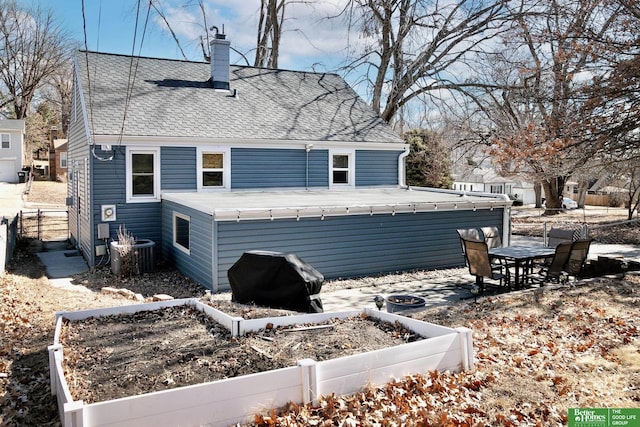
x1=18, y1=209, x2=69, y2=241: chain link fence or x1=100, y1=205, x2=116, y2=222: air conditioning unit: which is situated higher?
x1=100, y1=205, x2=116, y2=222: air conditioning unit

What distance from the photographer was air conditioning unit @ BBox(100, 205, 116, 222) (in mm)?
12891

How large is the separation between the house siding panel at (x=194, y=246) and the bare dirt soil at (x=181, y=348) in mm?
4247

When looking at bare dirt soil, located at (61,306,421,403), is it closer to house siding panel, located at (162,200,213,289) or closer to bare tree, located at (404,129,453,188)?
house siding panel, located at (162,200,213,289)

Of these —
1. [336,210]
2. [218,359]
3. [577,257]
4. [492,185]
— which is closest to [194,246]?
[336,210]

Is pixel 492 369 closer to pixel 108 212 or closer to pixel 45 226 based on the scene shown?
pixel 108 212

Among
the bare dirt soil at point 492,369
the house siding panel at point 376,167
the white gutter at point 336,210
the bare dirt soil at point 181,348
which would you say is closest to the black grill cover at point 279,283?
the bare dirt soil at point 492,369

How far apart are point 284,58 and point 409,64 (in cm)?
803

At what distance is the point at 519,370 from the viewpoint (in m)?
5.03

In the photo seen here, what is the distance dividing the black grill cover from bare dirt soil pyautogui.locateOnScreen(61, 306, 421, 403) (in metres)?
1.02

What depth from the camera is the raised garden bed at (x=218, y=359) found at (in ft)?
A: 11.8

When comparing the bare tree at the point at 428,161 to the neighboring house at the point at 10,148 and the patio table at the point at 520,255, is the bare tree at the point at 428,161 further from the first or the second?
the neighboring house at the point at 10,148

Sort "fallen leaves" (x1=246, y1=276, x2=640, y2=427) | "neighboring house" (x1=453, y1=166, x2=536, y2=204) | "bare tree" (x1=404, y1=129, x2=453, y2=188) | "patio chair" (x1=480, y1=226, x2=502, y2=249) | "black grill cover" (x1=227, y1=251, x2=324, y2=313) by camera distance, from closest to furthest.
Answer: "fallen leaves" (x1=246, y1=276, x2=640, y2=427), "black grill cover" (x1=227, y1=251, x2=324, y2=313), "patio chair" (x1=480, y1=226, x2=502, y2=249), "bare tree" (x1=404, y1=129, x2=453, y2=188), "neighboring house" (x1=453, y1=166, x2=536, y2=204)

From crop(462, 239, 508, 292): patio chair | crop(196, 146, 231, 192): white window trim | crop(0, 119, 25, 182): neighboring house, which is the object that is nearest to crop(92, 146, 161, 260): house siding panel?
crop(196, 146, 231, 192): white window trim

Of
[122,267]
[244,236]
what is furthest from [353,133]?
[122,267]
